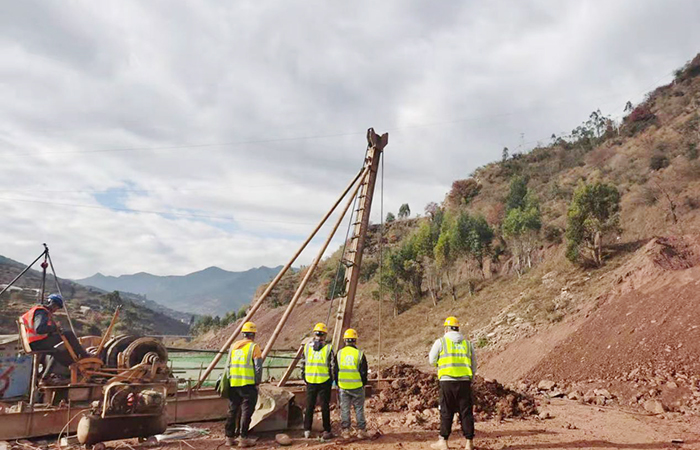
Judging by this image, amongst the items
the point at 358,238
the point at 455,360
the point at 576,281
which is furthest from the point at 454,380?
the point at 576,281

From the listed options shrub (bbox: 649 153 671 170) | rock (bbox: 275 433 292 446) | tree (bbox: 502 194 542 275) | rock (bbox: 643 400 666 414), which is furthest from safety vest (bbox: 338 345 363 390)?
shrub (bbox: 649 153 671 170)

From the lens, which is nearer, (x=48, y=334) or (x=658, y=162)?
(x=48, y=334)

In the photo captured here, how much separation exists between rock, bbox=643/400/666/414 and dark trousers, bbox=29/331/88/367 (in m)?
11.1

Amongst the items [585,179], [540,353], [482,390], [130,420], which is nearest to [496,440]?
[482,390]

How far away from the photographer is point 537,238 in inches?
1323

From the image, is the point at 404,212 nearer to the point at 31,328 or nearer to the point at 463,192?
the point at 463,192

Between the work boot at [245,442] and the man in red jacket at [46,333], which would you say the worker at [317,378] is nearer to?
the work boot at [245,442]

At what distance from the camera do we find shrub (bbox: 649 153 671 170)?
35.9 m

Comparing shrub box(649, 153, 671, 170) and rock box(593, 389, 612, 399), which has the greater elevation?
shrub box(649, 153, 671, 170)

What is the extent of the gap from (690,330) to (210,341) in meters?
59.7

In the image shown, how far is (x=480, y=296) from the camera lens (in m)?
33.2

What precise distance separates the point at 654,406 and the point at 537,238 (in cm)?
2545

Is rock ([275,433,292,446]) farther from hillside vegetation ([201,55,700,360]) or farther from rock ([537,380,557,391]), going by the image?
rock ([537,380,557,391])

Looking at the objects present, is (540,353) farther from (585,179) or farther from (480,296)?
(585,179)
